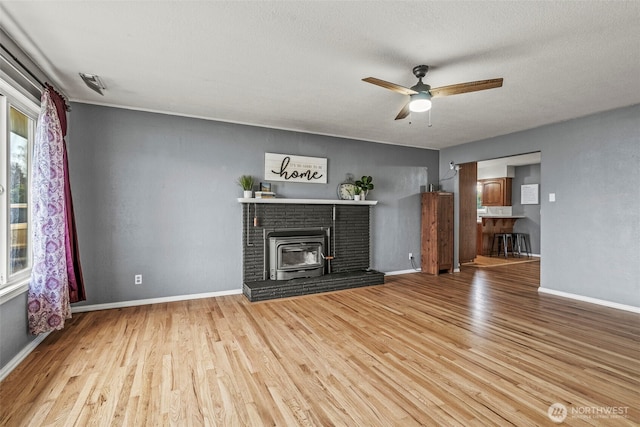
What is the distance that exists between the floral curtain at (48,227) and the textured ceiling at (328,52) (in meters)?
0.58

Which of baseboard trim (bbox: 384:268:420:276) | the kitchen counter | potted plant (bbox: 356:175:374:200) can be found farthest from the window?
the kitchen counter

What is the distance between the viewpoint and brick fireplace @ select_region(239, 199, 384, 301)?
422 cm

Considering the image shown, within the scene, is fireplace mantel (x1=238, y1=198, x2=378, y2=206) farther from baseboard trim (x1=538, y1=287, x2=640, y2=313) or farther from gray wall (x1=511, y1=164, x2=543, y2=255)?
gray wall (x1=511, y1=164, x2=543, y2=255)

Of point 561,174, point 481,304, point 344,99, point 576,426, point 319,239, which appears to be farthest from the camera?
point 319,239

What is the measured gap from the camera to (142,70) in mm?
2727

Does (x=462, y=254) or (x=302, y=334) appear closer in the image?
(x=302, y=334)

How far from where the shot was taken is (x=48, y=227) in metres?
2.62

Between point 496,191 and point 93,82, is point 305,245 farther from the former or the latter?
point 496,191

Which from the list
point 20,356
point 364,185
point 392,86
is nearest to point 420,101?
point 392,86

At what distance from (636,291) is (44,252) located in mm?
6287

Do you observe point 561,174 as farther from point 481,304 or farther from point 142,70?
point 142,70

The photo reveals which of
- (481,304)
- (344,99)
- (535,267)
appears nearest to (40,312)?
(344,99)

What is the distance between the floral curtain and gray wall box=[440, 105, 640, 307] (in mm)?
5914

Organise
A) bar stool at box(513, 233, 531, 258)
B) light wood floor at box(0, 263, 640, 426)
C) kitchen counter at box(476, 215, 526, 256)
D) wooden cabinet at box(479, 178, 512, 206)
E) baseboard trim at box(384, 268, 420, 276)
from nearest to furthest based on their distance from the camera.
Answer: light wood floor at box(0, 263, 640, 426), baseboard trim at box(384, 268, 420, 276), kitchen counter at box(476, 215, 526, 256), bar stool at box(513, 233, 531, 258), wooden cabinet at box(479, 178, 512, 206)
